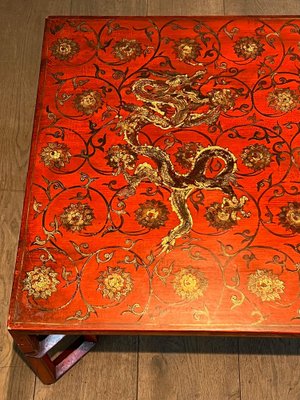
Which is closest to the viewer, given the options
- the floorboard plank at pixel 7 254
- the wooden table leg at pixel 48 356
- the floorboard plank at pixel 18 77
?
the wooden table leg at pixel 48 356


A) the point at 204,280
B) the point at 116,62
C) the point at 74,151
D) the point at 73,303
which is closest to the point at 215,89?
the point at 116,62

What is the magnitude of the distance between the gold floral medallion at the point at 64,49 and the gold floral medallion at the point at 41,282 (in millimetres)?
563

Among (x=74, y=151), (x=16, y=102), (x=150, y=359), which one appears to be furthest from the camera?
(x=16, y=102)

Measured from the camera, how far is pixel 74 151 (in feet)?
4.23

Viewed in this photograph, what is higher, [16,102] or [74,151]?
[16,102]

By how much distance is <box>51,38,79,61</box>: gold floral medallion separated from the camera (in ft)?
4.66

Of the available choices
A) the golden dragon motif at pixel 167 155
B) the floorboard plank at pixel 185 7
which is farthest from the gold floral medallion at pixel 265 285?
the floorboard plank at pixel 185 7

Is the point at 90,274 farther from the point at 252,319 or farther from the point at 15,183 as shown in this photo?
the point at 15,183

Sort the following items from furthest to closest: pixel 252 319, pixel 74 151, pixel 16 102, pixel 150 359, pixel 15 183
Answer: pixel 16 102, pixel 15 183, pixel 150 359, pixel 74 151, pixel 252 319

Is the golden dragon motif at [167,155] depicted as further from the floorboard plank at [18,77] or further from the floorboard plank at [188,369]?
the floorboard plank at [18,77]

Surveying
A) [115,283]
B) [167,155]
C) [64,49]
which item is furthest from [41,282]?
[64,49]

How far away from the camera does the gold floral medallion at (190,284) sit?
113 cm

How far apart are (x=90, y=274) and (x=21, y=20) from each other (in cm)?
131

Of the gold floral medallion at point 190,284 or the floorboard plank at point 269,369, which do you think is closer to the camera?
the gold floral medallion at point 190,284
